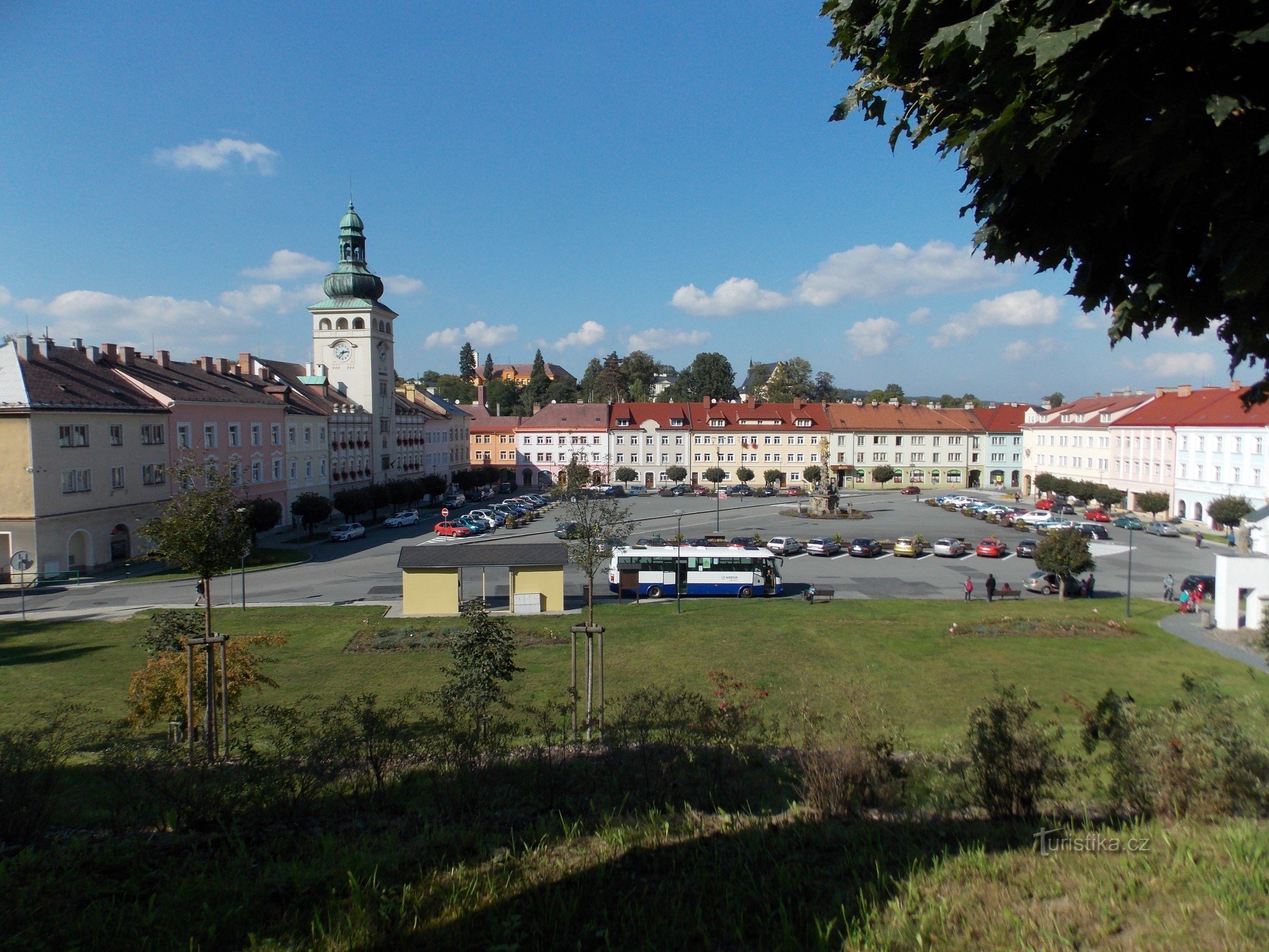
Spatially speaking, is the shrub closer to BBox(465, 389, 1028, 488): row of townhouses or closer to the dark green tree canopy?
the dark green tree canopy

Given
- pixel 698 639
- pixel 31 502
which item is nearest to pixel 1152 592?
pixel 698 639

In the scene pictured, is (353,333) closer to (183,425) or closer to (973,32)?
(183,425)

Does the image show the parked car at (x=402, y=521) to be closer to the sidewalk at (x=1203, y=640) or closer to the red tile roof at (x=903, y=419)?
the sidewalk at (x=1203, y=640)

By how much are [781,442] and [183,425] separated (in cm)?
5730

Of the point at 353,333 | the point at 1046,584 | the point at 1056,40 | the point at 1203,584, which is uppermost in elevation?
the point at 353,333

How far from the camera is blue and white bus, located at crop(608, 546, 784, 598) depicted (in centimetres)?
2953

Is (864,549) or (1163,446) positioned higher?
(1163,446)

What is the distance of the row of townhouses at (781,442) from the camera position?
81812 mm

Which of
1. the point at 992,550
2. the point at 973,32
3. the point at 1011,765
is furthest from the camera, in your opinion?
the point at 992,550

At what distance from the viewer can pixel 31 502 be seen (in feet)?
102

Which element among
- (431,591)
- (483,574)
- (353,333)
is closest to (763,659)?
(483,574)

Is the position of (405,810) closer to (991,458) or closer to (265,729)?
(265,729)

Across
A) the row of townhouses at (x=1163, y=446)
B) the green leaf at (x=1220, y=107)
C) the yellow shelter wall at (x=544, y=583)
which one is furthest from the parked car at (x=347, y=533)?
the row of townhouses at (x=1163, y=446)

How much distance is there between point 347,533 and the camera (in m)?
44.8
